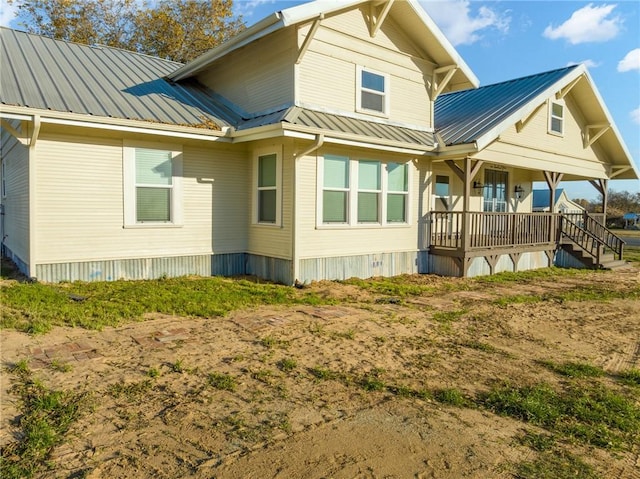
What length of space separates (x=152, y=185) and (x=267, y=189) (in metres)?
2.41

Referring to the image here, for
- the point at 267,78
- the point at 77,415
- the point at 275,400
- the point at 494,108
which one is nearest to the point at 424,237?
the point at 494,108

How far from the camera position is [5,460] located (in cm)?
295

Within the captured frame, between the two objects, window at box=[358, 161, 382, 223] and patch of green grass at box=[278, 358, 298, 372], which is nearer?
patch of green grass at box=[278, 358, 298, 372]

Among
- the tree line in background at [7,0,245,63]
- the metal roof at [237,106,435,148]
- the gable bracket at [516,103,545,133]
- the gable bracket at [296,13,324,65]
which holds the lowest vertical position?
the metal roof at [237,106,435,148]

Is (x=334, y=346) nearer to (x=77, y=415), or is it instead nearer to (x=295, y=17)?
(x=77, y=415)

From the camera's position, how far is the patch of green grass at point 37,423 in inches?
115

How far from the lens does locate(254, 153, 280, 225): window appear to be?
1002cm

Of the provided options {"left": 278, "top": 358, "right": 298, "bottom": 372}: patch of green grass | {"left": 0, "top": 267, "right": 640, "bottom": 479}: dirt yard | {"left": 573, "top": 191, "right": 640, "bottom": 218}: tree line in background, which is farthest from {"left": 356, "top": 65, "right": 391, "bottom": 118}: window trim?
{"left": 573, "top": 191, "right": 640, "bottom": 218}: tree line in background

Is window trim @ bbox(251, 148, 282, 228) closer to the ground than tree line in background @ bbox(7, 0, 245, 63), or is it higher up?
closer to the ground

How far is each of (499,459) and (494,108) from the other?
1206 cm

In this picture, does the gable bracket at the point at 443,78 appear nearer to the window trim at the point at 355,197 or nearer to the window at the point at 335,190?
the window trim at the point at 355,197

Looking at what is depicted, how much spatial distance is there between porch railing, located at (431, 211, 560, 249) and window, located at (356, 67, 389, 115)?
10.5 ft

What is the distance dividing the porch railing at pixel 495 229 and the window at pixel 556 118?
2.78 meters

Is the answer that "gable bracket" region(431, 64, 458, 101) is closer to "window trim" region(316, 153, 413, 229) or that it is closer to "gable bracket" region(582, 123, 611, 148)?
"window trim" region(316, 153, 413, 229)
